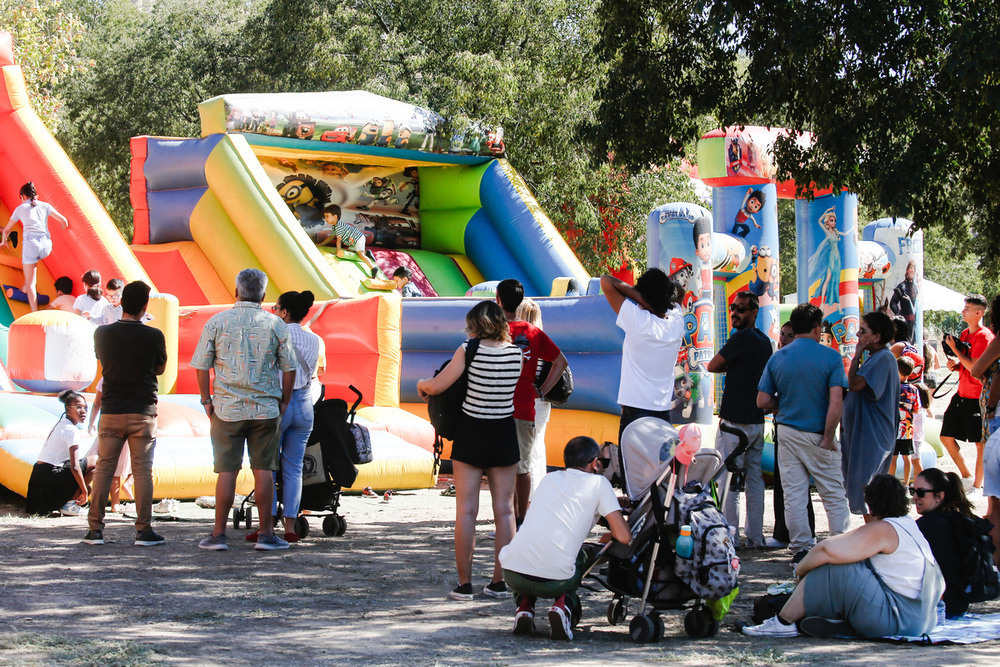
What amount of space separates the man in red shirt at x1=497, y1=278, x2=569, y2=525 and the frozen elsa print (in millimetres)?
6706

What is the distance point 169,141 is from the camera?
1220 cm

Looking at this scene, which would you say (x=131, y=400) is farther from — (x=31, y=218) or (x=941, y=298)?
→ (x=941, y=298)

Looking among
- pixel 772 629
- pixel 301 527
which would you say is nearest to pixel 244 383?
pixel 301 527

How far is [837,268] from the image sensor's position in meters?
11.6

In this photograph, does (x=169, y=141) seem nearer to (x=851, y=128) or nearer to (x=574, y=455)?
(x=851, y=128)

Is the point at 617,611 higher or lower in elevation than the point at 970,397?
lower

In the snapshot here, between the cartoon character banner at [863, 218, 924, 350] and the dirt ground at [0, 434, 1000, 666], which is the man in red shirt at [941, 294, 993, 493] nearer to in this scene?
the dirt ground at [0, 434, 1000, 666]

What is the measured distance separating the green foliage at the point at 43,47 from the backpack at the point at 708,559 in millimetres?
21345

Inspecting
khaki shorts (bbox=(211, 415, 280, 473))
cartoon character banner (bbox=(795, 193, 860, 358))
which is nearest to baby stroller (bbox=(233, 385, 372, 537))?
khaki shorts (bbox=(211, 415, 280, 473))

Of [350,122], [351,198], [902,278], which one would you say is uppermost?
[350,122]

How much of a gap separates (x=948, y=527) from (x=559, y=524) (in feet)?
5.47

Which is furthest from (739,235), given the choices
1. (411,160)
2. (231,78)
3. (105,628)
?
(231,78)

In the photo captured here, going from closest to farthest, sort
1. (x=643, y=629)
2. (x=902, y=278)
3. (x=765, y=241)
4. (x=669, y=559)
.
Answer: (x=643, y=629) → (x=669, y=559) → (x=765, y=241) → (x=902, y=278)

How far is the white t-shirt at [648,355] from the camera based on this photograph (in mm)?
5512
